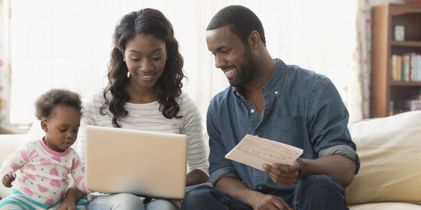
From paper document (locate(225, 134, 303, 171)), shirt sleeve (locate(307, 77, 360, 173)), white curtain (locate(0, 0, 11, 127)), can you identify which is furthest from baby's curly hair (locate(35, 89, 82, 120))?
white curtain (locate(0, 0, 11, 127))

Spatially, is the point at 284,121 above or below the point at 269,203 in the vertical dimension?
above

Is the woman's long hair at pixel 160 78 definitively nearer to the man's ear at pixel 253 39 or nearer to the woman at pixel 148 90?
the woman at pixel 148 90

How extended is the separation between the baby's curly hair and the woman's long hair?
0.16m

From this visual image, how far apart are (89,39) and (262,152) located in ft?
6.04

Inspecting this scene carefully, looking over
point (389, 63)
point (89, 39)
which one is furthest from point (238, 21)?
point (389, 63)

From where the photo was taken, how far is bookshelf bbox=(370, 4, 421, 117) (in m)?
3.38

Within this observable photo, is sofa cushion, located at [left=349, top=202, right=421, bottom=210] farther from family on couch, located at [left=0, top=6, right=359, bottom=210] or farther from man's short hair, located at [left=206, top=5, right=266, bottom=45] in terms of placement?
man's short hair, located at [left=206, top=5, right=266, bottom=45]

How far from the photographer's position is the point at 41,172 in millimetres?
1674

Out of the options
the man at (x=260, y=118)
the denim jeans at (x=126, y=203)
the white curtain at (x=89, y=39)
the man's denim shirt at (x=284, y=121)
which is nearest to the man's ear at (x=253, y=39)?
the man at (x=260, y=118)

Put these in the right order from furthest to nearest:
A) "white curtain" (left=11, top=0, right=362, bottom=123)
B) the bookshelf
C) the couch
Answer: the bookshelf → "white curtain" (left=11, top=0, right=362, bottom=123) → the couch

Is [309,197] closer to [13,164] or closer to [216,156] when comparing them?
[216,156]

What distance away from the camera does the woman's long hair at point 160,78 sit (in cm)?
182

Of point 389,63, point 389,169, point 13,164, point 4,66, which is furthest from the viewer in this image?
point 389,63

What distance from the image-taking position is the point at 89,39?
2977mm
